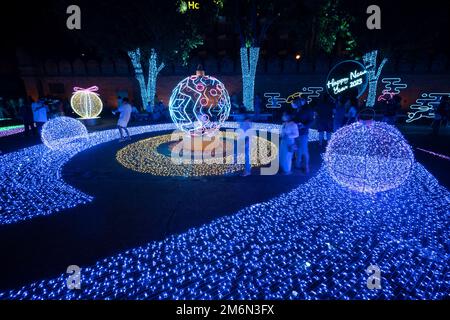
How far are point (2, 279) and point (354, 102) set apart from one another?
1103 cm

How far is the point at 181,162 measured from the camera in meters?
8.31

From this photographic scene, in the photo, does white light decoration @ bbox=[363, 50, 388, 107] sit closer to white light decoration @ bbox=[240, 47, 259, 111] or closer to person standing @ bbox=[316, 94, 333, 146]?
white light decoration @ bbox=[240, 47, 259, 111]

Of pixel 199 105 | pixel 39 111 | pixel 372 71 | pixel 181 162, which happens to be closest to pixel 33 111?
pixel 39 111

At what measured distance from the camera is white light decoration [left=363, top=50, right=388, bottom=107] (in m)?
17.6

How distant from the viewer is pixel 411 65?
19859 millimetres

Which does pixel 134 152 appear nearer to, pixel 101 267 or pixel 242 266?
pixel 101 267

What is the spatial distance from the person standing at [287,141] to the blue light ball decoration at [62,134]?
7845 mm

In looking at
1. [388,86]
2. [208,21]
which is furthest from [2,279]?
[388,86]

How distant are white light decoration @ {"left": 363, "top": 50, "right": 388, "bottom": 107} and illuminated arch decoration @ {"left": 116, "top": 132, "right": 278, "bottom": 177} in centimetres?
1192

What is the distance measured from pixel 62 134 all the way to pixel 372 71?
1834 cm

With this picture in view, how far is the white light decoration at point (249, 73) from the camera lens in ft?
58.7

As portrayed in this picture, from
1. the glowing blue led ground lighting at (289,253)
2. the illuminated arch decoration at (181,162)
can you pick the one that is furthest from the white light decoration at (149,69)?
the glowing blue led ground lighting at (289,253)

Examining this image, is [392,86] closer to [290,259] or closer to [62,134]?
[290,259]

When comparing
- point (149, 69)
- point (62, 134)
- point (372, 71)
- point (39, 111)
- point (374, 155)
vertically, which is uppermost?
point (149, 69)
